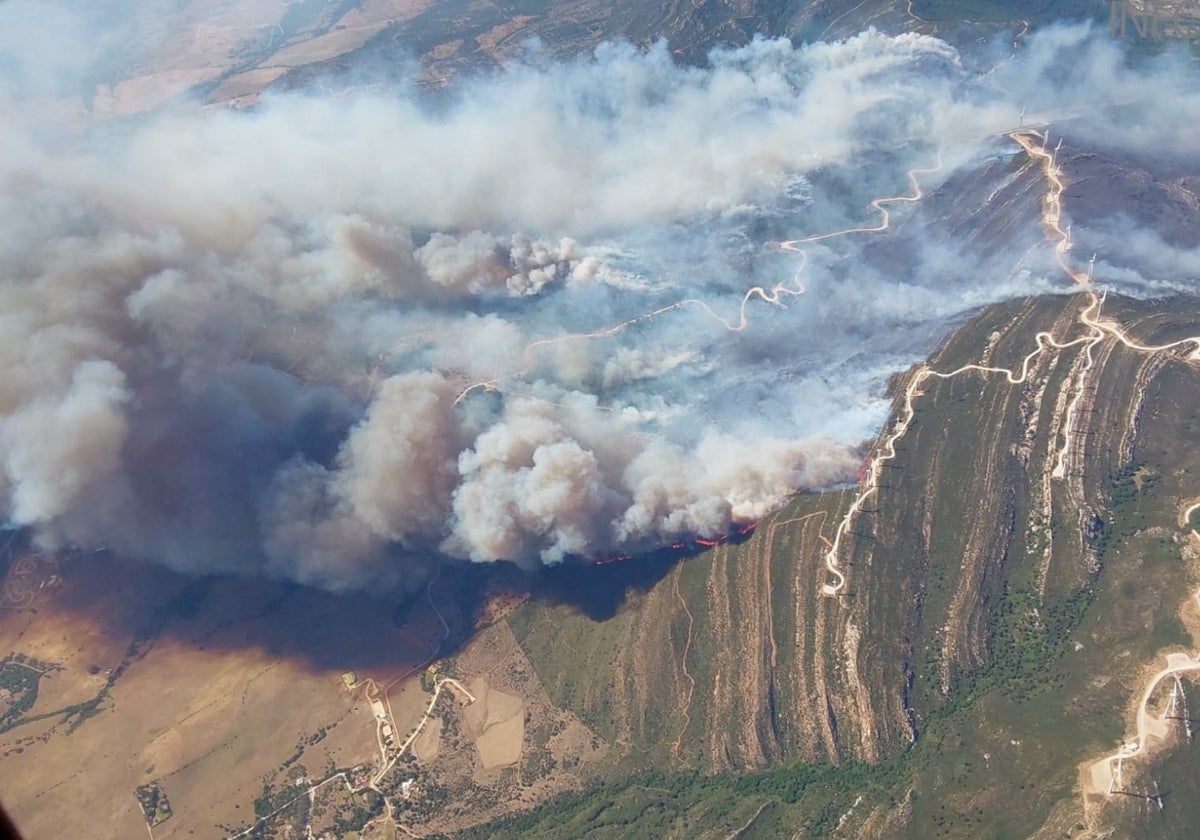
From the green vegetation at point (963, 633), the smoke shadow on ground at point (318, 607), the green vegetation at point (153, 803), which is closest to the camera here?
the green vegetation at point (963, 633)

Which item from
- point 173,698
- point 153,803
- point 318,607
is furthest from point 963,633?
point 173,698

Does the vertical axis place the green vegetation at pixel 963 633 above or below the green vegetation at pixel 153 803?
below

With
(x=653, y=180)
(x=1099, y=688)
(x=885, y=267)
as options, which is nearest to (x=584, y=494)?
(x=1099, y=688)

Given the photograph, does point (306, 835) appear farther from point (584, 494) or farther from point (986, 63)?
point (986, 63)

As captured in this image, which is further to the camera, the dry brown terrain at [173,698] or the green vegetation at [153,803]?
the dry brown terrain at [173,698]

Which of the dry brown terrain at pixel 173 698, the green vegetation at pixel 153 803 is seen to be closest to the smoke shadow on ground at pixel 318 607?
the dry brown terrain at pixel 173 698

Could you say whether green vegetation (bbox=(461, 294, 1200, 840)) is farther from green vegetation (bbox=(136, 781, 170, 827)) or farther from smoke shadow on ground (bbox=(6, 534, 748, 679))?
green vegetation (bbox=(136, 781, 170, 827))

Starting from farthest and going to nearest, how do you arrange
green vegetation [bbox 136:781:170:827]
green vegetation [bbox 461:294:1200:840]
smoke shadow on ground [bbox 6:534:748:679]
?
A: smoke shadow on ground [bbox 6:534:748:679] → green vegetation [bbox 136:781:170:827] → green vegetation [bbox 461:294:1200:840]

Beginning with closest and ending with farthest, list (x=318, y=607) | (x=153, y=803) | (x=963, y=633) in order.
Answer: (x=153, y=803) → (x=963, y=633) → (x=318, y=607)

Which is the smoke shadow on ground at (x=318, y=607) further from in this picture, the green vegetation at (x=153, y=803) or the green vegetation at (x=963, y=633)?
the green vegetation at (x=153, y=803)

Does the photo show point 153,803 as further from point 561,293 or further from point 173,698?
point 561,293

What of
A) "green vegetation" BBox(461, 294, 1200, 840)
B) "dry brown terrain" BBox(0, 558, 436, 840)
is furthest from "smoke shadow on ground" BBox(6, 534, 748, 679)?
"green vegetation" BBox(461, 294, 1200, 840)

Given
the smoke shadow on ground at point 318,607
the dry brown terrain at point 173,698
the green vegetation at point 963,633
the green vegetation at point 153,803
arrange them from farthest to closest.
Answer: the smoke shadow on ground at point 318,607
the dry brown terrain at point 173,698
the green vegetation at point 153,803
the green vegetation at point 963,633
